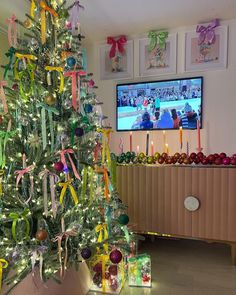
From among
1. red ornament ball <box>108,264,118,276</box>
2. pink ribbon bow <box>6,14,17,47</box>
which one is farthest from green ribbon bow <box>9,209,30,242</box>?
pink ribbon bow <box>6,14,17,47</box>

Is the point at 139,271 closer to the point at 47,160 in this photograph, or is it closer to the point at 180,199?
the point at 180,199

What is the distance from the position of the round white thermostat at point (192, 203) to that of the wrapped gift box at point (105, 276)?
0.80 metres

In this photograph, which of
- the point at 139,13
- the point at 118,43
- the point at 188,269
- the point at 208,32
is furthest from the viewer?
the point at 118,43

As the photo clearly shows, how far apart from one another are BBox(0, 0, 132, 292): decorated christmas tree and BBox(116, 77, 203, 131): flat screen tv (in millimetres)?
1252

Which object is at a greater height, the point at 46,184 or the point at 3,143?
the point at 3,143

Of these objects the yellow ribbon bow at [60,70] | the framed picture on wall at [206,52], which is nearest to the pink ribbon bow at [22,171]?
the yellow ribbon bow at [60,70]

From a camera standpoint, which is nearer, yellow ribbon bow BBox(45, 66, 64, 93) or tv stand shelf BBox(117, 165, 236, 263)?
yellow ribbon bow BBox(45, 66, 64, 93)

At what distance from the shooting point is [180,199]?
2.35 metres

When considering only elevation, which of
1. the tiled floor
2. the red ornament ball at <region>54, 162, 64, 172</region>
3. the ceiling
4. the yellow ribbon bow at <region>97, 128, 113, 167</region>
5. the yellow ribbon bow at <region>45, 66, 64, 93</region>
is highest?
the ceiling

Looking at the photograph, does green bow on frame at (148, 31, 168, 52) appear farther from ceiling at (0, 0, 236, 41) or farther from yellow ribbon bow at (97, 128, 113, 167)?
yellow ribbon bow at (97, 128, 113, 167)

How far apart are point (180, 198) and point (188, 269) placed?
0.57 metres

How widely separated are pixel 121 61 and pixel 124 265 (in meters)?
2.16

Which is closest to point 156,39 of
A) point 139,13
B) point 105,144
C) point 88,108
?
point 139,13

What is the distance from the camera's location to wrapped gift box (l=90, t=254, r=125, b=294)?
6.17 feet
